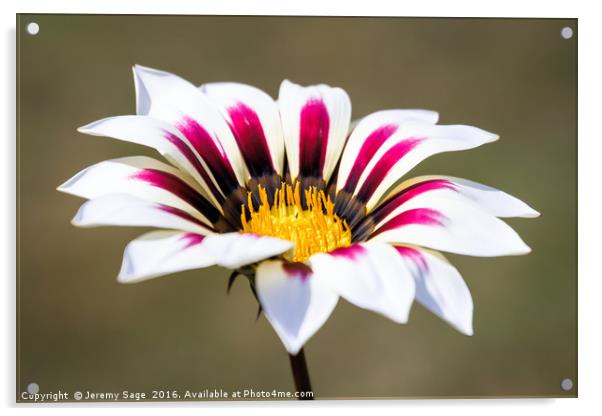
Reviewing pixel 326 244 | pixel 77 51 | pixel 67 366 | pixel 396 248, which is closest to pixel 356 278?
pixel 396 248

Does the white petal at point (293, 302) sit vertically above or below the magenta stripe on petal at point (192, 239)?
below

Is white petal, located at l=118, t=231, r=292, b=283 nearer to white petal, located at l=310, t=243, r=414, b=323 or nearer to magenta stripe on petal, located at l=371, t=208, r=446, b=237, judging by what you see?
white petal, located at l=310, t=243, r=414, b=323

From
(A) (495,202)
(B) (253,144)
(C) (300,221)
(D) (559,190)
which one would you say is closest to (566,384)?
(D) (559,190)

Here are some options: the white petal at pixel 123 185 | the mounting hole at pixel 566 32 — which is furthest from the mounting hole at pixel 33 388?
the mounting hole at pixel 566 32

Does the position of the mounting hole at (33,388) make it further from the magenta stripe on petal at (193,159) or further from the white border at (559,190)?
the magenta stripe on petal at (193,159)

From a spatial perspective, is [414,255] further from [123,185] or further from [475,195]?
[123,185]
